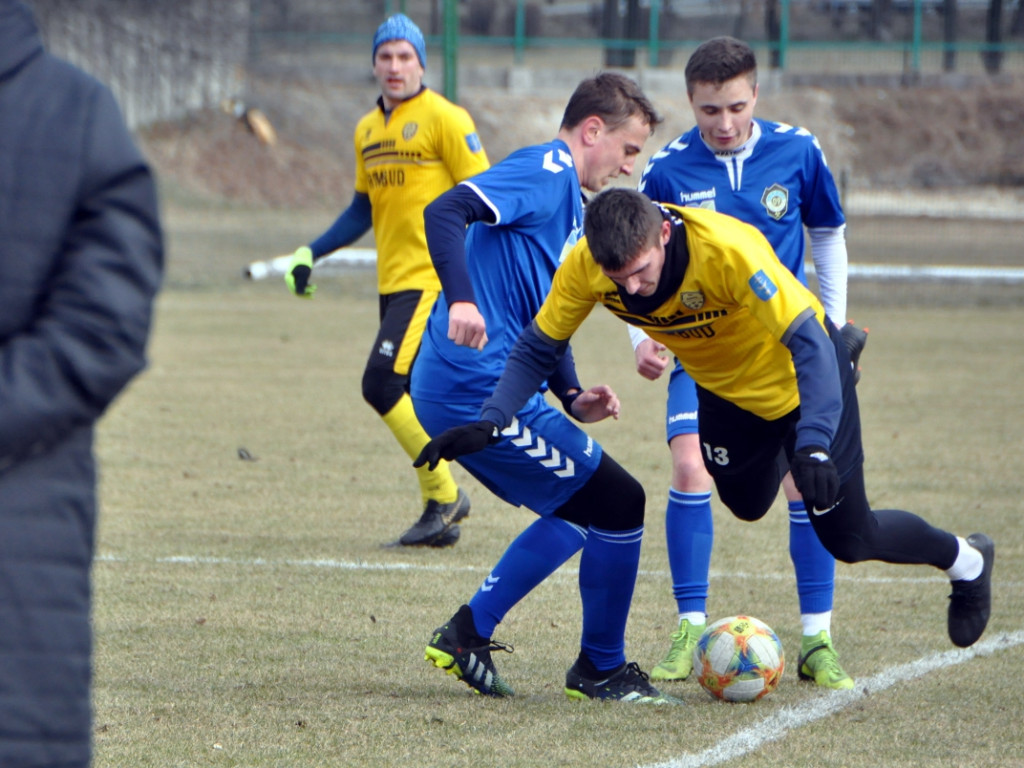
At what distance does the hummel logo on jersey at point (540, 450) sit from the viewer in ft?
13.8

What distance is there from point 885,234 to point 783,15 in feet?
34.7

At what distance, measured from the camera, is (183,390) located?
35.6 ft

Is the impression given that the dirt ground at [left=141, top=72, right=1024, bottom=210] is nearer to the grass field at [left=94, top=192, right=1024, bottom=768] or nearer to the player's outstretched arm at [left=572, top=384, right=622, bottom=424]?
the grass field at [left=94, top=192, right=1024, bottom=768]

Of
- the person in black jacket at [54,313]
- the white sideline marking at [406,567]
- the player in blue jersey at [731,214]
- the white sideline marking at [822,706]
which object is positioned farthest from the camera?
A: the white sideline marking at [406,567]

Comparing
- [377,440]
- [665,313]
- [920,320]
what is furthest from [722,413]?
[920,320]

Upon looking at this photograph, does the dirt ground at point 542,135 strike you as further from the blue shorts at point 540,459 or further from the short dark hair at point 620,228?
the short dark hair at point 620,228

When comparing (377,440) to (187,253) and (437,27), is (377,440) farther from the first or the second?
(437,27)

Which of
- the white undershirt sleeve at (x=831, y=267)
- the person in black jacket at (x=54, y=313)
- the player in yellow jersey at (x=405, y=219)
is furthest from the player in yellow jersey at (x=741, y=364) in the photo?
the player in yellow jersey at (x=405, y=219)

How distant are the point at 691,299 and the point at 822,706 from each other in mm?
1370

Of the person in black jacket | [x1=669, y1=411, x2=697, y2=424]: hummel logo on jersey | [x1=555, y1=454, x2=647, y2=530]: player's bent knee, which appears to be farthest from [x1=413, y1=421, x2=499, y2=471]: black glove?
the person in black jacket

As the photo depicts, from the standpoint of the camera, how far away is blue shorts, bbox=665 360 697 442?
4930mm

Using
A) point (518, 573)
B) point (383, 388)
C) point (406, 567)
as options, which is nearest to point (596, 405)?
point (518, 573)

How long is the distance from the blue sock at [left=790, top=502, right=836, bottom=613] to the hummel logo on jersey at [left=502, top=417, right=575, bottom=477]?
976 millimetres

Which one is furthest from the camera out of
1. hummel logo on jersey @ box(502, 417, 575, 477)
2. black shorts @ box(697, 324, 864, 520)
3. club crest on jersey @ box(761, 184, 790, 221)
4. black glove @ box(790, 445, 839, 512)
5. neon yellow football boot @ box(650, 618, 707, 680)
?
club crest on jersey @ box(761, 184, 790, 221)
